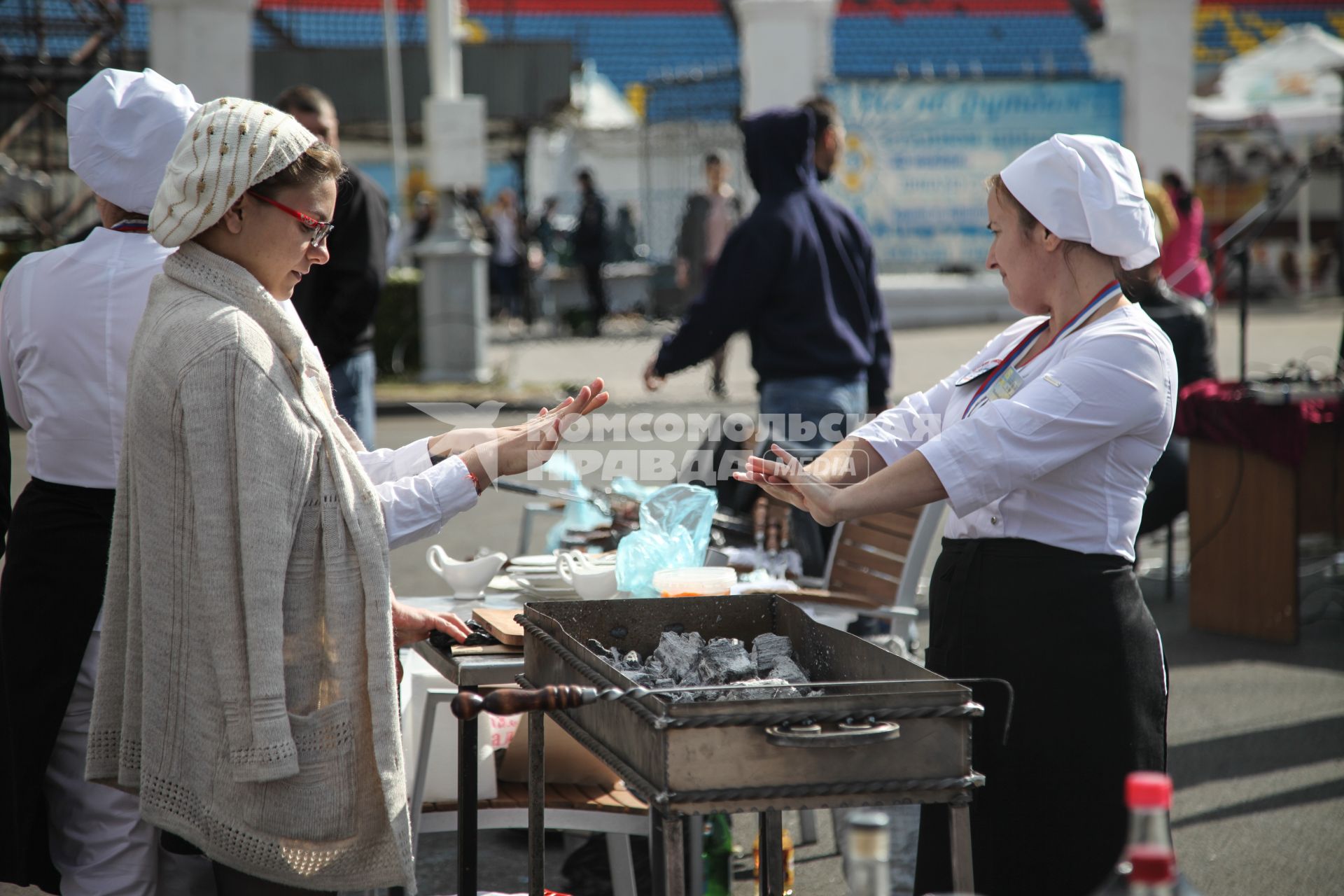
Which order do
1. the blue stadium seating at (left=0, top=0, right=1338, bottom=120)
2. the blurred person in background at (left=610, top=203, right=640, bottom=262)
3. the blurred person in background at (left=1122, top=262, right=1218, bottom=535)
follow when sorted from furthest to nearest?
the blue stadium seating at (left=0, top=0, right=1338, bottom=120), the blurred person in background at (left=610, top=203, right=640, bottom=262), the blurred person in background at (left=1122, top=262, right=1218, bottom=535)

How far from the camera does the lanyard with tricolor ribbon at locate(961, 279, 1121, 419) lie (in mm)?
2529

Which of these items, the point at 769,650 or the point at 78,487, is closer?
the point at 769,650

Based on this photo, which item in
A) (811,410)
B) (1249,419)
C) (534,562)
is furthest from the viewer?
(1249,419)

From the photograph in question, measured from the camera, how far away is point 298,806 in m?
2.24

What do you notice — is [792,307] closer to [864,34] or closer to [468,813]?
[468,813]

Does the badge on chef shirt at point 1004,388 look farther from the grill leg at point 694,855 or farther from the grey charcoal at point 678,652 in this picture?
the grill leg at point 694,855

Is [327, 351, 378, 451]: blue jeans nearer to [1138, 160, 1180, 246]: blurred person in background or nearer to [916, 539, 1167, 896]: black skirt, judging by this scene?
[916, 539, 1167, 896]: black skirt

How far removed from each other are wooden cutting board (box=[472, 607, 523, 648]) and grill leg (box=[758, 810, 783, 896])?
0.62m

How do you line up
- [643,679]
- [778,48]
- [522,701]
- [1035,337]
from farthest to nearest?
1. [778,48]
2. [1035,337]
3. [643,679]
4. [522,701]

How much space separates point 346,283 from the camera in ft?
16.3

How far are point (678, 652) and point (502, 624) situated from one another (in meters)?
0.58

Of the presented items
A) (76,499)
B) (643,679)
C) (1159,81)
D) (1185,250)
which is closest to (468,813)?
(643,679)

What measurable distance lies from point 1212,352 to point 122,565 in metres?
6.19

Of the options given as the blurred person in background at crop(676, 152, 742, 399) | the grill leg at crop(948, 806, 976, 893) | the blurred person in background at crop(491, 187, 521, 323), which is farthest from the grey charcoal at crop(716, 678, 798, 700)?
the blurred person in background at crop(491, 187, 521, 323)
